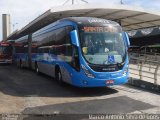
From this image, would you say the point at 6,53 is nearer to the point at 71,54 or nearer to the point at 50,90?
the point at 50,90

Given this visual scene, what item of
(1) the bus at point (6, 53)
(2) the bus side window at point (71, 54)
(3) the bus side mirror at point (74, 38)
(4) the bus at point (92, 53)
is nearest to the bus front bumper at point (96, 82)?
(4) the bus at point (92, 53)

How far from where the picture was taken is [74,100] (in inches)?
471

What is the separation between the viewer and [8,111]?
1010 centimetres

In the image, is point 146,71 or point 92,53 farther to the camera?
point 146,71

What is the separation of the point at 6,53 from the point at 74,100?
24.9 metres

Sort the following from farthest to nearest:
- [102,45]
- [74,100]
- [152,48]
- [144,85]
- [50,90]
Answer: [152,48] < [50,90] < [144,85] < [102,45] < [74,100]

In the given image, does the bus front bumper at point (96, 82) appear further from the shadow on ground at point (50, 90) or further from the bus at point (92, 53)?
the shadow on ground at point (50, 90)

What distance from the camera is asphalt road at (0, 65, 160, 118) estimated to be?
33.6 ft

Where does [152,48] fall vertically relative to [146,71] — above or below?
above

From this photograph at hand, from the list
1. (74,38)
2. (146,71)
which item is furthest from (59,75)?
(146,71)

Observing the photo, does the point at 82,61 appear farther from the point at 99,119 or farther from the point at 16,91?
the point at 99,119

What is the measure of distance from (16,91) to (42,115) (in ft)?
15.4

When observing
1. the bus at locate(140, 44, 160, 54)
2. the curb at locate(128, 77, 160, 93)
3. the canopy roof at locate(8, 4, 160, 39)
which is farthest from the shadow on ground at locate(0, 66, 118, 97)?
the bus at locate(140, 44, 160, 54)

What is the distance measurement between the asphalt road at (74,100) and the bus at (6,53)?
2012 cm
